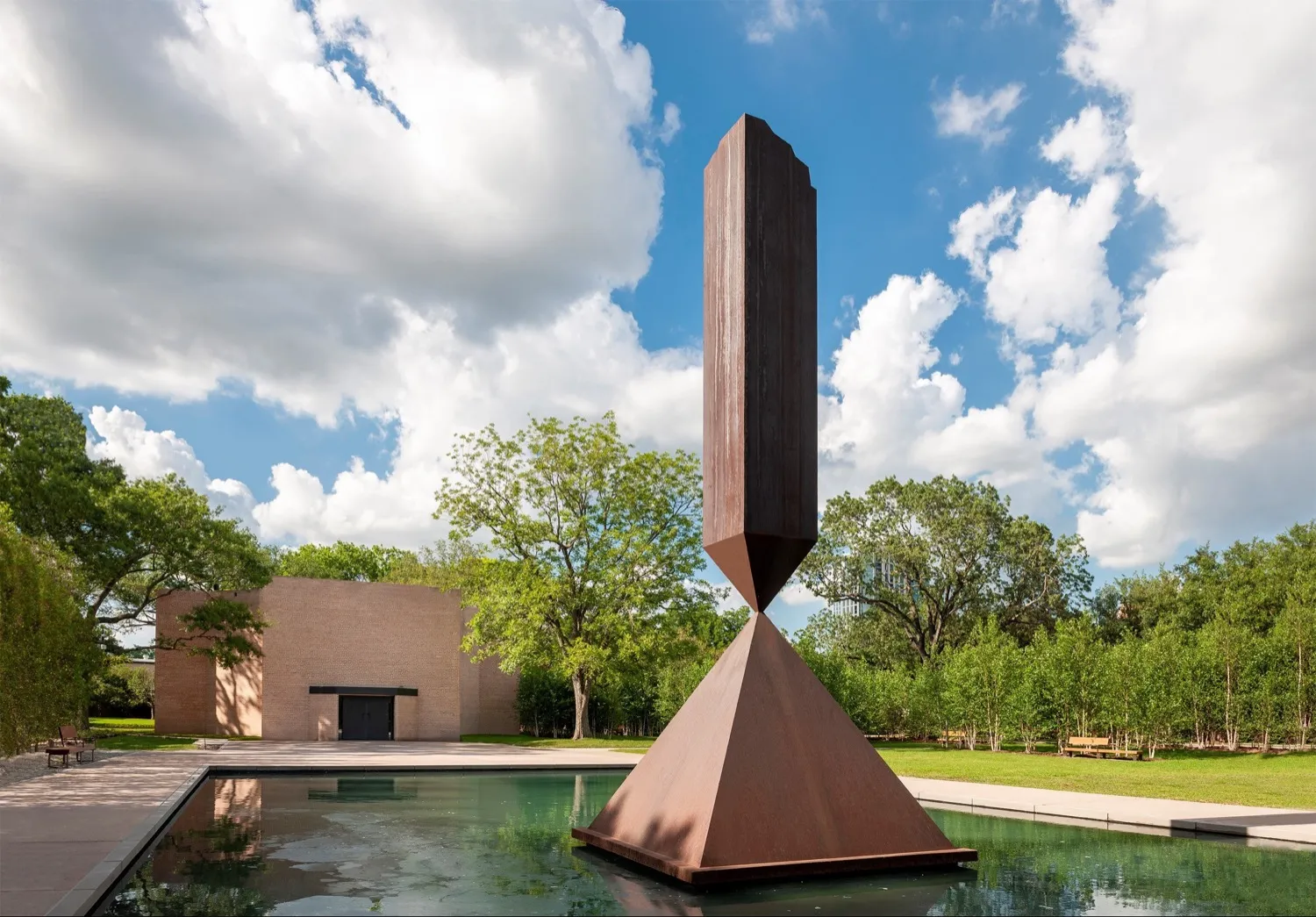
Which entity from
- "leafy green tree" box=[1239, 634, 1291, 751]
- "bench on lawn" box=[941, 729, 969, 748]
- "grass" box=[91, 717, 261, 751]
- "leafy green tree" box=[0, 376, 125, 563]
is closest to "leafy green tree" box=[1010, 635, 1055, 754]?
"bench on lawn" box=[941, 729, 969, 748]

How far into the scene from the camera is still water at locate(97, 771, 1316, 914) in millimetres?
6531

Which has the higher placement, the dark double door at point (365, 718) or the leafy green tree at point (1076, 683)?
the leafy green tree at point (1076, 683)

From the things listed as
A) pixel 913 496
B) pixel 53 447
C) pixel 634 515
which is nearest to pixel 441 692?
pixel 634 515

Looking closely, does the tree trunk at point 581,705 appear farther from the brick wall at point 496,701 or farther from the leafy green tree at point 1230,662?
the leafy green tree at point 1230,662

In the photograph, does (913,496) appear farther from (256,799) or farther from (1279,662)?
(256,799)

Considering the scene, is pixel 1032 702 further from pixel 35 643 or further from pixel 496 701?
pixel 35 643

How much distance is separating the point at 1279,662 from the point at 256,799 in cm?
2309

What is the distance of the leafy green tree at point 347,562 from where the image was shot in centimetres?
5834

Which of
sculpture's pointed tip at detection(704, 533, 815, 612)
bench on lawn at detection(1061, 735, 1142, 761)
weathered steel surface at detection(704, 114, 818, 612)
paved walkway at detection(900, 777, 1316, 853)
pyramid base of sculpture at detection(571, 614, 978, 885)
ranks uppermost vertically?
weathered steel surface at detection(704, 114, 818, 612)

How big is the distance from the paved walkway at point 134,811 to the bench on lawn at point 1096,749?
10644mm

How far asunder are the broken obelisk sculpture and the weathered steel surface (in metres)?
0.01

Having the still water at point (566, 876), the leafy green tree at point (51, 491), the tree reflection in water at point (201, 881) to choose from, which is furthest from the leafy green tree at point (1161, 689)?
the leafy green tree at point (51, 491)

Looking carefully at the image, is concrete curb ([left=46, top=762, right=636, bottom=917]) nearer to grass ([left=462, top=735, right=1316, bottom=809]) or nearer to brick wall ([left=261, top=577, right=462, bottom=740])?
grass ([left=462, top=735, right=1316, bottom=809])

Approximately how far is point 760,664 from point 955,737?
23340 mm
